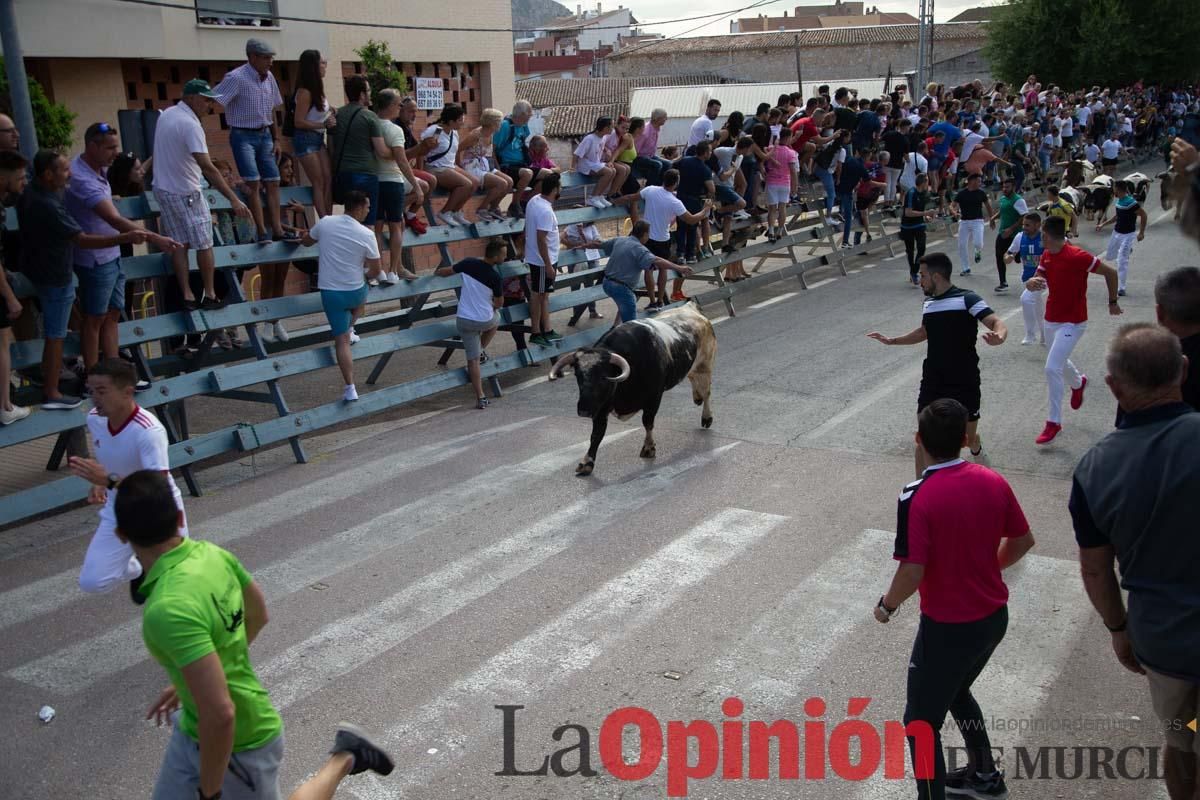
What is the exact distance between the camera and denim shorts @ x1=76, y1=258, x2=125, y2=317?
31.3 feet

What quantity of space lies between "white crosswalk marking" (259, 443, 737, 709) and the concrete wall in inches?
2398

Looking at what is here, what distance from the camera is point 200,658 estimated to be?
3520mm

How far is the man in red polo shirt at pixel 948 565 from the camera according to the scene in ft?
14.8

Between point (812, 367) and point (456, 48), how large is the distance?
49.2 ft

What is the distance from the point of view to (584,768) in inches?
214

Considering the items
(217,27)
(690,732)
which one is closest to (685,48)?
(217,27)

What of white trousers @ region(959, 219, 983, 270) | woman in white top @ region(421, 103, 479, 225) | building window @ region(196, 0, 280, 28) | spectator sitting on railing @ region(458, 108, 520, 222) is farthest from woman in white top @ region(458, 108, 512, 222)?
white trousers @ region(959, 219, 983, 270)

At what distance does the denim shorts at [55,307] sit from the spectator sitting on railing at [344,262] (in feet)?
8.34

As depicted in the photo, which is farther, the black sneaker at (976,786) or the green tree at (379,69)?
the green tree at (379,69)

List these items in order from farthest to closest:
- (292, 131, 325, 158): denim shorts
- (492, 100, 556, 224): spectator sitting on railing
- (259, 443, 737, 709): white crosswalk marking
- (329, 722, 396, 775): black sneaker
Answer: (492, 100, 556, 224): spectator sitting on railing
(292, 131, 325, 158): denim shorts
(259, 443, 737, 709): white crosswalk marking
(329, 722, 396, 775): black sneaker

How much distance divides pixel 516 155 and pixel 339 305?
4.89 metres

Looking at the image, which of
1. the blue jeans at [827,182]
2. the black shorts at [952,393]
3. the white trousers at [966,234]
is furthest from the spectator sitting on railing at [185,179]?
the white trousers at [966,234]

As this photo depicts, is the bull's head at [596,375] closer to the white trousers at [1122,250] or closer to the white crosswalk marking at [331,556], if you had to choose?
the white crosswalk marking at [331,556]

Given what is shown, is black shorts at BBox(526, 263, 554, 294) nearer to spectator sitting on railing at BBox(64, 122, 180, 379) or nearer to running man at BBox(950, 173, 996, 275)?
spectator sitting on railing at BBox(64, 122, 180, 379)
